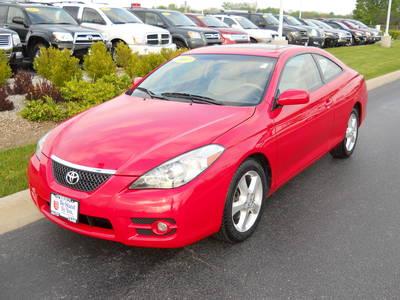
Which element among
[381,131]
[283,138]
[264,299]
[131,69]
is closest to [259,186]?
[283,138]

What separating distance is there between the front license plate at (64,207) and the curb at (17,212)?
2.77 feet

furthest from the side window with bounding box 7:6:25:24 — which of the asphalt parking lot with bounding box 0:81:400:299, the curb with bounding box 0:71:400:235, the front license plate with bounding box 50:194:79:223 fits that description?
the front license plate with bounding box 50:194:79:223

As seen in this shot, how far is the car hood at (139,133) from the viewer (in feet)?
11.0

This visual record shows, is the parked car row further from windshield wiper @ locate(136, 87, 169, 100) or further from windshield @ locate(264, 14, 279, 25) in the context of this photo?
windshield wiper @ locate(136, 87, 169, 100)

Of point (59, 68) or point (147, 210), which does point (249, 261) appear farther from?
point (59, 68)

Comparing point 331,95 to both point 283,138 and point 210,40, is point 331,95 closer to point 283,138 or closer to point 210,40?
point 283,138

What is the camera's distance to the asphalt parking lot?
10.4 feet

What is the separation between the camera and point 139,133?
12.0 ft

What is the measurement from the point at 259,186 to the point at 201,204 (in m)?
0.82

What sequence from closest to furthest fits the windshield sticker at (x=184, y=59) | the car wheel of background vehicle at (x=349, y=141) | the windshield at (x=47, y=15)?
the windshield sticker at (x=184, y=59), the car wheel of background vehicle at (x=349, y=141), the windshield at (x=47, y=15)

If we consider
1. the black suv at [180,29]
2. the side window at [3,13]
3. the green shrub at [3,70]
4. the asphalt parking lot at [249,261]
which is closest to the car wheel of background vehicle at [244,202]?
the asphalt parking lot at [249,261]

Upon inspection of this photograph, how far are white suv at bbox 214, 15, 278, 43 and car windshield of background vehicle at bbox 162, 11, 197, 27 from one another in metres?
3.39

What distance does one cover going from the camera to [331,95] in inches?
208

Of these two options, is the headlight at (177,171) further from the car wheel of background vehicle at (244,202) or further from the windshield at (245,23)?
the windshield at (245,23)
